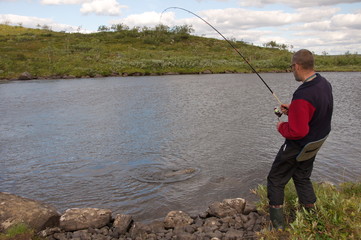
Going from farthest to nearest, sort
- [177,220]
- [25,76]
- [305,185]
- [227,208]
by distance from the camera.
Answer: [25,76] < [227,208] < [177,220] < [305,185]

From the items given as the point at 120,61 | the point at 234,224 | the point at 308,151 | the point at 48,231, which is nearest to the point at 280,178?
the point at 308,151

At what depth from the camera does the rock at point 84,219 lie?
20.0ft

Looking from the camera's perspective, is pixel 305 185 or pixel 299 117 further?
pixel 305 185

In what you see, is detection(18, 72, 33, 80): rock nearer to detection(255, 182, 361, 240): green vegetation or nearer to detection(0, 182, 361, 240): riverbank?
detection(0, 182, 361, 240): riverbank

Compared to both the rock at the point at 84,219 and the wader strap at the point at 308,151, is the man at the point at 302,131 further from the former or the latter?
the rock at the point at 84,219

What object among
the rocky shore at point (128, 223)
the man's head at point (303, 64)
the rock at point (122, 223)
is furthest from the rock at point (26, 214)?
the man's head at point (303, 64)

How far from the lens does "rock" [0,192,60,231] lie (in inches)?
232

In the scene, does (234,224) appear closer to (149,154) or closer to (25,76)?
(149,154)

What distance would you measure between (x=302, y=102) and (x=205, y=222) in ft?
9.41

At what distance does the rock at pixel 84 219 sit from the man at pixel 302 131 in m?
2.97

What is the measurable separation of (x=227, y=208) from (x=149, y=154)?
5309 millimetres

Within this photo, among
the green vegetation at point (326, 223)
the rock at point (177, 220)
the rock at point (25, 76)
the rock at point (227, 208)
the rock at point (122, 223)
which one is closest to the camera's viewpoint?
the green vegetation at point (326, 223)

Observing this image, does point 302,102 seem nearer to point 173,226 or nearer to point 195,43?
point 173,226

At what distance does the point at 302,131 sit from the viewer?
459 centimetres
